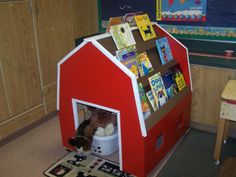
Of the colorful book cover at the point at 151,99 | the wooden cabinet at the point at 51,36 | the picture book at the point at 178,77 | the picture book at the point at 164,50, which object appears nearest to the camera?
the colorful book cover at the point at 151,99

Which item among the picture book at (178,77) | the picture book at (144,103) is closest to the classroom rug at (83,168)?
the picture book at (144,103)

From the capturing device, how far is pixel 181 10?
258 centimetres

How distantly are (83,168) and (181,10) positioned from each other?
5.81 feet

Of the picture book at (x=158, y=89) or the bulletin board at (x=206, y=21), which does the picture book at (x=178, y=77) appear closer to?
the picture book at (x=158, y=89)

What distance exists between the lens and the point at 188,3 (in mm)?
2514

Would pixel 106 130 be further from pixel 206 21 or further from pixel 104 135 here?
pixel 206 21

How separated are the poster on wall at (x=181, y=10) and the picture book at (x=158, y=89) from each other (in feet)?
2.91

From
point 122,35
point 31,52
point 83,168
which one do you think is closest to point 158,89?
point 122,35

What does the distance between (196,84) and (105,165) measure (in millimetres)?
1120

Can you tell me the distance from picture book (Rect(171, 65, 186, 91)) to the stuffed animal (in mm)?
624

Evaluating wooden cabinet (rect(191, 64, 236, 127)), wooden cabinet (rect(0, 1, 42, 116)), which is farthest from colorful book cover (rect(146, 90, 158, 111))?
wooden cabinet (rect(0, 1, 42, 116))

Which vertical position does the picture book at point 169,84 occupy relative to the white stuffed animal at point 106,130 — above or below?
above

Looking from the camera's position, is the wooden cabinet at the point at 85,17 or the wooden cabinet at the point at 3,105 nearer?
the wooden cabinet at the point at 3,105

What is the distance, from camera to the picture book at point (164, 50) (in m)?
2.13
